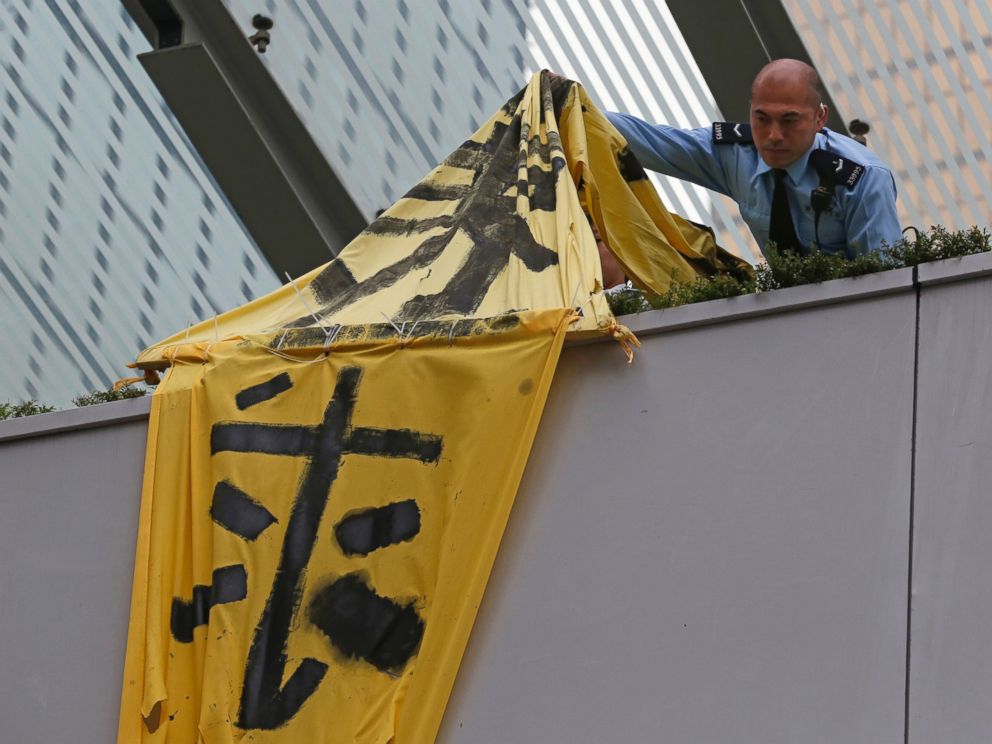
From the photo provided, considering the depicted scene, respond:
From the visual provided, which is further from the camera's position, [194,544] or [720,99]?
[720,99]

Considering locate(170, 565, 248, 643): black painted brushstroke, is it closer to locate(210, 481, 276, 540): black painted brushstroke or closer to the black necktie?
locate(210, 481, 276, 540): black painted brushstroke

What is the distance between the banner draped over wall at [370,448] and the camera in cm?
361

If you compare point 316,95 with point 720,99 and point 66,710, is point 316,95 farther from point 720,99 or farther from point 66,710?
point 66,710

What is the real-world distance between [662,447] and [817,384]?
319 millimetres

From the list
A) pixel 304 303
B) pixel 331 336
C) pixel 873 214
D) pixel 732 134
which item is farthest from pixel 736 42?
pixel 331 336

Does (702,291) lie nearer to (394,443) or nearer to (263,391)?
(394,443)

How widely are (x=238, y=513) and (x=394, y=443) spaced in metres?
0.38

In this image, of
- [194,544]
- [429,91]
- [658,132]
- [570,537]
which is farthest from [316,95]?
[570,537]

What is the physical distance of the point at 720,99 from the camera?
16.8ft

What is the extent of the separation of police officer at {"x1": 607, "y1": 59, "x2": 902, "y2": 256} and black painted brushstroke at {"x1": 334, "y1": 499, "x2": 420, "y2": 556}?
37.0 inches

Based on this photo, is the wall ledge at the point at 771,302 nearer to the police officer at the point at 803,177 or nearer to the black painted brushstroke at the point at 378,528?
the police officer at the point at 803,177

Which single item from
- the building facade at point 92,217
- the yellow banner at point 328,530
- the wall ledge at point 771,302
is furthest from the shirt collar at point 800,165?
the building facade at point 92,217

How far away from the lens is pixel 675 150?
13.9 feet

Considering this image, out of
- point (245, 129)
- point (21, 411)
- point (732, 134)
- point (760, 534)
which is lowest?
→ point (760, 534)
